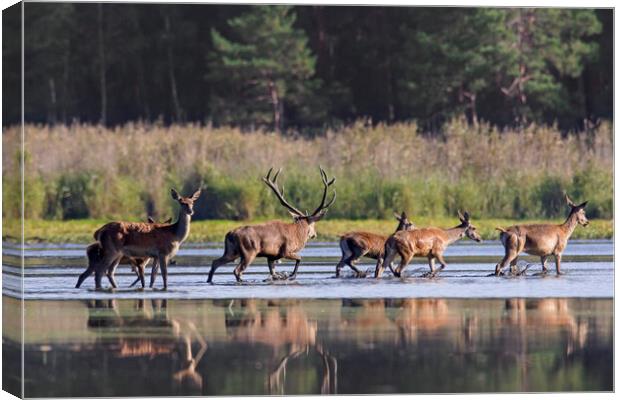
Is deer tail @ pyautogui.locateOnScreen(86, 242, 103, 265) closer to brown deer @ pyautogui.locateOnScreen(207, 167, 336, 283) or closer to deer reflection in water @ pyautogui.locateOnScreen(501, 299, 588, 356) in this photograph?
brown deer @ pyautogui.locateOnScreen(207, 167, 336, 283)

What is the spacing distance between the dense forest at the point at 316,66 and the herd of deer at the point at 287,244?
26.2 ft

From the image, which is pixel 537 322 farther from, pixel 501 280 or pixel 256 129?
pixel 256 129

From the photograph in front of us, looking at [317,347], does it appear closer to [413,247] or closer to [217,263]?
[217,263]

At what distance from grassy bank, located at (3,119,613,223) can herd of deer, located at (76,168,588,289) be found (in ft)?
20.6

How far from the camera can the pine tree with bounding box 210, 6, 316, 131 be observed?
3516cm

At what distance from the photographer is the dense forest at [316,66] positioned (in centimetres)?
3106

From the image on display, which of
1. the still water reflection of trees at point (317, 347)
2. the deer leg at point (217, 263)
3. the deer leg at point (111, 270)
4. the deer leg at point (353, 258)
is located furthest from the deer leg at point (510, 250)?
the deer leg at point (111, 270)

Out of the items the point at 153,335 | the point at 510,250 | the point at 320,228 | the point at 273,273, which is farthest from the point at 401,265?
the point at 320,228

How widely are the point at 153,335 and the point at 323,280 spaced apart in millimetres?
5079

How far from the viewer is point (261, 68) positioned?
3619 cm

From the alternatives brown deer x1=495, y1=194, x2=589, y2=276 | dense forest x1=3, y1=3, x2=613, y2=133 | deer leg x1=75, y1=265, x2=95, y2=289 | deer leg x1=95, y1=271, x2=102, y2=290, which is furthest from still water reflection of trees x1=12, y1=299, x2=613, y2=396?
dense forest x1=3, y1=3, x2=613, y2=133

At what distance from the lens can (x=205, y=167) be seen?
2991 cm

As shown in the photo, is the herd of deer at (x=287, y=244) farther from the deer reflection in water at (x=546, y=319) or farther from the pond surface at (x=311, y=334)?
the deer reflection in water at (x=546, y=319)

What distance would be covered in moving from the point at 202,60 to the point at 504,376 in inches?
961
